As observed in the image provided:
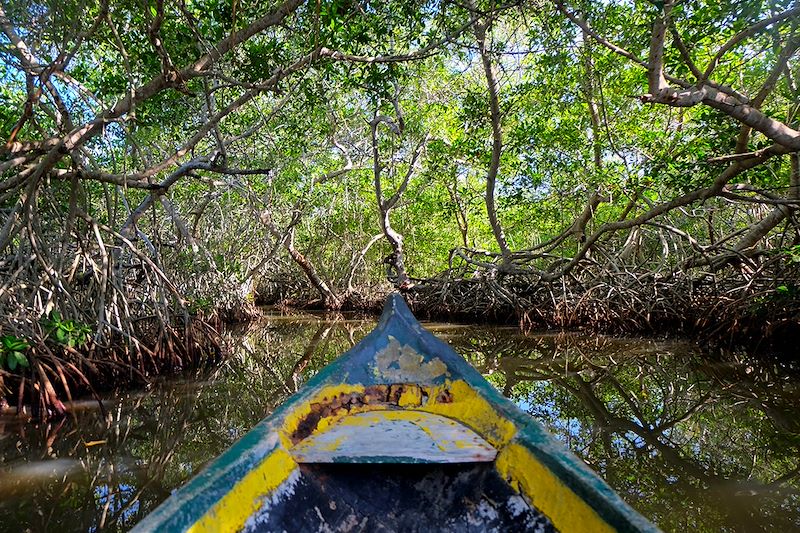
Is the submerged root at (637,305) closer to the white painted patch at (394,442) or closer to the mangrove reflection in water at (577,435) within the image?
the mangrove reflection in water at (577,435)

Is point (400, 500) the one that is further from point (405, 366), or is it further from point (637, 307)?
point (637, 307)

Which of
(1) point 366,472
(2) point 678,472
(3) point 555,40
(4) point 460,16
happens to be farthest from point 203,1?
(2) point 678,472

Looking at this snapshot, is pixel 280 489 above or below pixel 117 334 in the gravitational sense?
above

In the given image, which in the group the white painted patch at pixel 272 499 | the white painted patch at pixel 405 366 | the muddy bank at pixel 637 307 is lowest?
the muddy bank at pixel 637 307

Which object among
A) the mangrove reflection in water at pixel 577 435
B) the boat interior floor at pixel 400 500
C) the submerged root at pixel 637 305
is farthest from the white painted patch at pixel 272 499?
the submerged root at pixel 637 305

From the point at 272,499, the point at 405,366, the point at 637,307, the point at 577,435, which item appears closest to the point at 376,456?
the point at 272,499

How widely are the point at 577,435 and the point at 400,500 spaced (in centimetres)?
172

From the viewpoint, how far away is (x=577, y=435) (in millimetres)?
3172

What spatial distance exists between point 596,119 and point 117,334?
7.52 m

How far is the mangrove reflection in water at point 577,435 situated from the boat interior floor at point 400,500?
0.85 m

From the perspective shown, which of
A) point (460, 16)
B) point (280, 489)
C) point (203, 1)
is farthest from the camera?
point (460, 16)

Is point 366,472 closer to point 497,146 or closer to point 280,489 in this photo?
point 280,489

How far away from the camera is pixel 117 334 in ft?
15.8

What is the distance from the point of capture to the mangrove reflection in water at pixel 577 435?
2.28 meters
